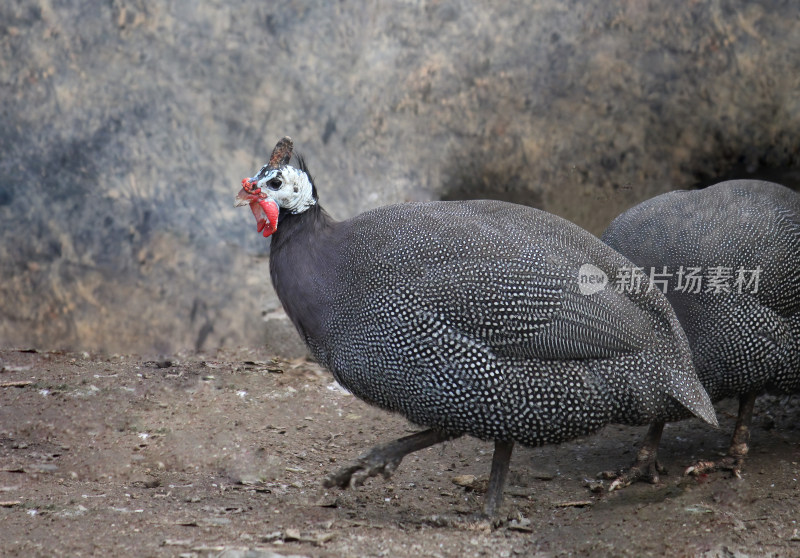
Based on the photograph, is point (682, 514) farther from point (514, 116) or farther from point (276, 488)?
point (514, 116)

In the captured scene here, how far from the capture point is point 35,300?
5.59m

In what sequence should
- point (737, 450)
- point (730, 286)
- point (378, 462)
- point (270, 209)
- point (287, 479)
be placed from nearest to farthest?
point (270, 209) → point (378, 462) → point (730, 286) → point (287, 479) → point (737, 450)

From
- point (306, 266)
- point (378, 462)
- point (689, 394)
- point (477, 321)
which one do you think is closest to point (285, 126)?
point (306, 266)

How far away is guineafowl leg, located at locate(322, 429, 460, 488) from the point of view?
3.76 metres

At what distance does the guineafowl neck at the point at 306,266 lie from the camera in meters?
3.56

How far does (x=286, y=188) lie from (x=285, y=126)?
226 cm

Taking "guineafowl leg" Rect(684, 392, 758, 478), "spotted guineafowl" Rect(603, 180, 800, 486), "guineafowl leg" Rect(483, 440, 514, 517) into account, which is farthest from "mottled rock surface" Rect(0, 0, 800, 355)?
"guineafowl leg" Rect(483, 440, 514, 517)

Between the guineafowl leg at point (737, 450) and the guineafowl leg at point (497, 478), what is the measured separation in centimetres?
106

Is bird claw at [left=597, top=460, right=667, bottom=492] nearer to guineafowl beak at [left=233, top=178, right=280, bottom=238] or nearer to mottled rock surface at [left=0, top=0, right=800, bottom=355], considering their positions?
mottled rock surface at [left=0, top=0, right=800, bottom=355]

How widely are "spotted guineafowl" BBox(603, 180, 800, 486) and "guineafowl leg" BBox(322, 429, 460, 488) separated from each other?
104cm

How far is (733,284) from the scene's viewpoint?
4074mm

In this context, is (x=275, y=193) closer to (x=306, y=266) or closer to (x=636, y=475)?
(x=306, y=266)

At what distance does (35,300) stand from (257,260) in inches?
55.0

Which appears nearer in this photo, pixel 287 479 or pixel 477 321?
pixel 477 321
